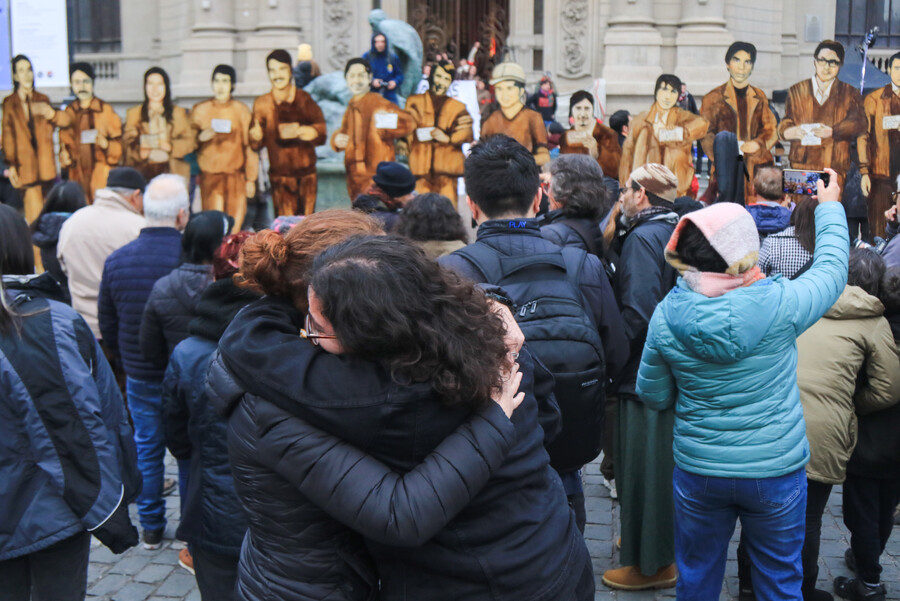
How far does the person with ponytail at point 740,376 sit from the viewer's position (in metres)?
3.06

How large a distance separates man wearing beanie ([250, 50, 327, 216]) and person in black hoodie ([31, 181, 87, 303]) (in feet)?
13.7

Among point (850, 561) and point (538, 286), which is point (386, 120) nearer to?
point (850, 561)

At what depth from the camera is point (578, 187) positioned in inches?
179

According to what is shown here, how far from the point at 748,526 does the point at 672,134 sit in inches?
270

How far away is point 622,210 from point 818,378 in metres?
1.31

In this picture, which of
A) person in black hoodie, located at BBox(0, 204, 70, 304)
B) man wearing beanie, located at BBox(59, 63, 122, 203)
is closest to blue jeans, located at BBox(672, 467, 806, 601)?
person in black hoodie, located at BBox(0, 204, 70, 304)

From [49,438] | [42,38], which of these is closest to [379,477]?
[49,438]

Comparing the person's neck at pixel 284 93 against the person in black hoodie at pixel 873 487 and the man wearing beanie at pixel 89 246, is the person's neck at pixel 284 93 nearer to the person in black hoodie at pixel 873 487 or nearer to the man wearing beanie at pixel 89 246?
the man wearing beanie at pixel 89 246

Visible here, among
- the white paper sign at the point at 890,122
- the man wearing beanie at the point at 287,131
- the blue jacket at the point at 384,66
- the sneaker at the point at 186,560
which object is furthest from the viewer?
the blue jacket at the point at 384,66

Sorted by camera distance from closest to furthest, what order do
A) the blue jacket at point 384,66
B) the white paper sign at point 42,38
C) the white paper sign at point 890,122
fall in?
1. the white paper sign at point 42,38
2. the white paper sign at point 890,122
3. the blue jacket at point 384,66

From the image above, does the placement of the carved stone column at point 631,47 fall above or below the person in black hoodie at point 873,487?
above

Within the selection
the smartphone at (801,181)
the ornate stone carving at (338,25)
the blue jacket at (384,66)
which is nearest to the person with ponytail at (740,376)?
the smartphone at (801,181)

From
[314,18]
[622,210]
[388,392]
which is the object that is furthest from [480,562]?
[314,18]

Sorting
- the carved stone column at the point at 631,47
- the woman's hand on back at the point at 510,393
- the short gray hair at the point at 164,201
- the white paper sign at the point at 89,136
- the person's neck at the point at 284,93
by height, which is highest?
the carved stone column at the point at 631,47
